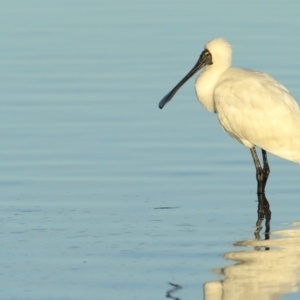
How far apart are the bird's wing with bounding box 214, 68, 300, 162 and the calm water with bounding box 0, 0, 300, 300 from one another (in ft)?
1.11

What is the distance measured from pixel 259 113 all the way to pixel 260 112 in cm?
2

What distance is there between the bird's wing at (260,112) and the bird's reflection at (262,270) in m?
2.04

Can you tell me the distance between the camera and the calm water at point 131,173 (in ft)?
27.5

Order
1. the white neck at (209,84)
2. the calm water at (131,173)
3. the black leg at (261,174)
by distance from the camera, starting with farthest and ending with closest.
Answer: the white neck at (209,84) < the black leg at (261,174) < the calm water at (131,173)

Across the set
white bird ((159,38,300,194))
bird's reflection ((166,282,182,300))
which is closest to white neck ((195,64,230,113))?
white bird ((159,38,300,194))

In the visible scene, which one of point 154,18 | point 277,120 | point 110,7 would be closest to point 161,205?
point 277,120

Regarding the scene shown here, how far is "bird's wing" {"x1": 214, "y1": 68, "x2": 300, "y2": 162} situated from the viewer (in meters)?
11.6

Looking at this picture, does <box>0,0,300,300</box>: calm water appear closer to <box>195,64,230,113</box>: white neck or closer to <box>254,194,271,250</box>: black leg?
<box>254,194,271,250</box>: black leg

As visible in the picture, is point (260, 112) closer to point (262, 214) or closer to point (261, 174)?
point (261, 174)

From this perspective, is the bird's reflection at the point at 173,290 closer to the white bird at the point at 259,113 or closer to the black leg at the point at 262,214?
the black leg at the point at 262,214

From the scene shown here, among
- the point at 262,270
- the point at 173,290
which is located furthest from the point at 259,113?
the point at 173,290

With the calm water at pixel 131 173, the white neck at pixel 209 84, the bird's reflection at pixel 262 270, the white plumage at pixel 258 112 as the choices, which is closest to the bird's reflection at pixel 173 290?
the calm water at pixel 131 173

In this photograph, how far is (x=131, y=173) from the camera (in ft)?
38.6

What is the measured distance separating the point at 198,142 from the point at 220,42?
1.09m
